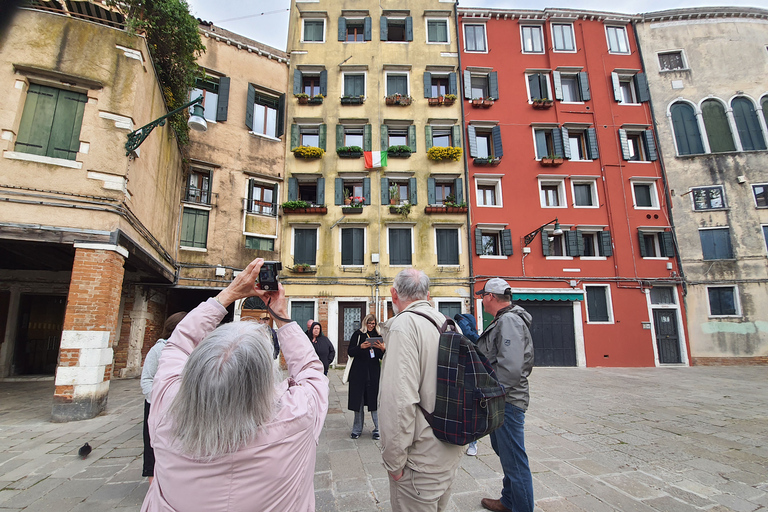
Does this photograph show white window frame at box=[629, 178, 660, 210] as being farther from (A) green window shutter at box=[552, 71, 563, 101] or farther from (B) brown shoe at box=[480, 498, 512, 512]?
(B) brown shoe at box=[480, 498, 512, 512]

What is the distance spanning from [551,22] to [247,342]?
71.5 feet

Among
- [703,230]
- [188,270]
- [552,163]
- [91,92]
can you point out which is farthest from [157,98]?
[703,230]

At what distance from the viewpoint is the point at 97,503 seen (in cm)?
319

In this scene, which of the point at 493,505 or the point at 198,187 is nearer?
the point at 493,505

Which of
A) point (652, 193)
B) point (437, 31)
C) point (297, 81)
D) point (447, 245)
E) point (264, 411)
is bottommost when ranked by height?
point (264, 411)

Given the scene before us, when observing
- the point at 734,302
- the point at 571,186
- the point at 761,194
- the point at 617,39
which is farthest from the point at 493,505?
the point at 617,39

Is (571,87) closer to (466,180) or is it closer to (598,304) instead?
(466,180)

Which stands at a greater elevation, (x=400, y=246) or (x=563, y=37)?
(x=563, y=37)

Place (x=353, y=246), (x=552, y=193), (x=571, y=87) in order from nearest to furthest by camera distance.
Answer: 1. (x=353, y=246)
2. (x=552, y=193)
3. (x=571, y=87)

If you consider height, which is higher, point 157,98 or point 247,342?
point 157,98

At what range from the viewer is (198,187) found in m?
13.1

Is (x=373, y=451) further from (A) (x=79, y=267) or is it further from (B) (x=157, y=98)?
(B) (x=157, y=98)

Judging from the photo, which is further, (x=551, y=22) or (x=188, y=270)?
(x=551, y=22)

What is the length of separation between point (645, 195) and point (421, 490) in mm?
18857
